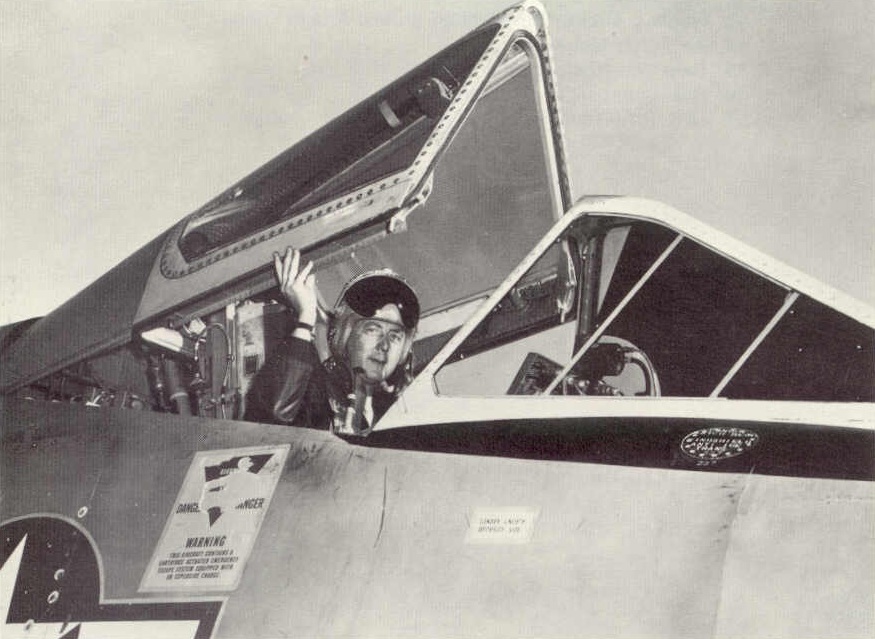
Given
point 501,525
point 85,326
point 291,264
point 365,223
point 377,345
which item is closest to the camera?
point 501,525

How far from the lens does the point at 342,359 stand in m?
4.14

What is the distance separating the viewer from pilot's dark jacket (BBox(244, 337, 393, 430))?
3723 mm

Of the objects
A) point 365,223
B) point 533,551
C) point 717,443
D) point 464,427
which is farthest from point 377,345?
point 717,443

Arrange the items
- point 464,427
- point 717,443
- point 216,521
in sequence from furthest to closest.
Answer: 1. point 216,521
2. point 464,427
3. point 717,443

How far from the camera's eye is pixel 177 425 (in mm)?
3760

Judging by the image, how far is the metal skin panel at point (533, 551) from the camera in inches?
87.7

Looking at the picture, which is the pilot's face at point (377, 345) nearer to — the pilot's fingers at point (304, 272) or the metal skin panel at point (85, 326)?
the pilot's fingers at point (304, 272)

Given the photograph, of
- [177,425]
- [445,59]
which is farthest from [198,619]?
[445,59]

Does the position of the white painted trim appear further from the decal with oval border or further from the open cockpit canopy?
the open cockpit canopy

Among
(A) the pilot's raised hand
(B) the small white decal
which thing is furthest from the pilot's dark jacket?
(B) the small white decal

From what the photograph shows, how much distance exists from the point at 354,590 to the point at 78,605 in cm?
124

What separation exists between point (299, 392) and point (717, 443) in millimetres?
1813

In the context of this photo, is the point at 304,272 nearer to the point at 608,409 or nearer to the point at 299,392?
the point at 299,392

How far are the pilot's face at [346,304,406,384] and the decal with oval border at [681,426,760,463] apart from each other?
177cm
